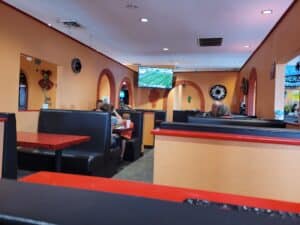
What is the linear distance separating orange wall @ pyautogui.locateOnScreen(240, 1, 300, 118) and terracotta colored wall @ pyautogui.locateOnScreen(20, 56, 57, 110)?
437 cm

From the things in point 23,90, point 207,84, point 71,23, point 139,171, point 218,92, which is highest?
point 71,23

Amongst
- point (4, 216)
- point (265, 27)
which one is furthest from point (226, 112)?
point (4, 216)

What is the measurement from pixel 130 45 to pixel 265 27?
3345 millimetres

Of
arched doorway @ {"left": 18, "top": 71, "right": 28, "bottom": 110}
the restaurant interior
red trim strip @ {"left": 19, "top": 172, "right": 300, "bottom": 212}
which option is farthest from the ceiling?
red trim strip @ {"left": 19, "top": 172, "right": 300, "bottom": 212}

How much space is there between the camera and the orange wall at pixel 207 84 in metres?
11.2

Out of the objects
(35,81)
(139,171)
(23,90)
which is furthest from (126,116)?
(23,90)

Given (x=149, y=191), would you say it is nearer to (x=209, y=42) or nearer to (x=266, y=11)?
(x=266, y=11)

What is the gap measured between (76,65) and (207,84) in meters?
6.39

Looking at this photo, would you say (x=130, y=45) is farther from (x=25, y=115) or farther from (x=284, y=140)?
(x=284, y=140)

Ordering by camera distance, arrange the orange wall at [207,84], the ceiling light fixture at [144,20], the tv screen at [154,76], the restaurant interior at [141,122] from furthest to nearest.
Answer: the orange wall at [207,84]
the tv screen at [154,76]
the ceiling light fixture at [144,20]
the restaurant interior at [141,122]

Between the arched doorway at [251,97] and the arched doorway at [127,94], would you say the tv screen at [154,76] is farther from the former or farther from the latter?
the arched doorway at [251,97]

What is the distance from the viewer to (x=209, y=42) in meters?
6.69

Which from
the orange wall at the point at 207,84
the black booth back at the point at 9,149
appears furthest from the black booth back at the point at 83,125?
the orange wall at the point at 207,84

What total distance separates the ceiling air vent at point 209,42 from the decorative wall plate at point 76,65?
9.36 ft
